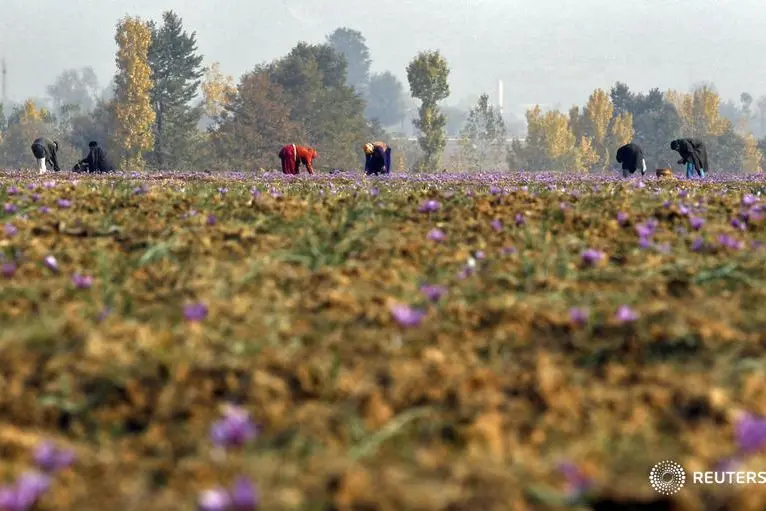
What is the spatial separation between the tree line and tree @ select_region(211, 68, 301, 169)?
0.28 ft

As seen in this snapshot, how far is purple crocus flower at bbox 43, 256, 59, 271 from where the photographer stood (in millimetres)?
4965

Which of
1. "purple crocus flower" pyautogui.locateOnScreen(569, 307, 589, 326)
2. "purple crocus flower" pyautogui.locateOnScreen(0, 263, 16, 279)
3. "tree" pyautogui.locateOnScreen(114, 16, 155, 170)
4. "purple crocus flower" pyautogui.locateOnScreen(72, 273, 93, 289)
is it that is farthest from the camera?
"tree" pyautogui.locateOnScreen(114, 16, 155, 170)

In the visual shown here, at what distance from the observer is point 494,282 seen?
16.1 ft

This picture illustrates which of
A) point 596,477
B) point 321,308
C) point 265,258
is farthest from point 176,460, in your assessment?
point 265,258

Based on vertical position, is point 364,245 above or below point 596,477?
above

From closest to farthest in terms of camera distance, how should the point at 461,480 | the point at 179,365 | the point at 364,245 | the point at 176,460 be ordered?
the point at 461,480, the point at 176,460, the point at 179,365, the point at 364,245

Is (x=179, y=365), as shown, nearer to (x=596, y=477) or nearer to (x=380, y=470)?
(x=380, y=470)

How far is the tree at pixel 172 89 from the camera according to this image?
72.9 meters

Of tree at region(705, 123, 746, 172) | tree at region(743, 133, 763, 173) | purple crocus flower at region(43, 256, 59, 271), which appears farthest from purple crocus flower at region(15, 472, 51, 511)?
tree at region(743, 133, 763, 173)

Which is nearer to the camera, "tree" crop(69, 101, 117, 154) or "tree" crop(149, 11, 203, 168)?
"tree" crop(149, 11, 203, 168)

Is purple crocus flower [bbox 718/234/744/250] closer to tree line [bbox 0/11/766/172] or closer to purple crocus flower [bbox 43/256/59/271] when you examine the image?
purple crocus flower [bbox 43/256/59/271]

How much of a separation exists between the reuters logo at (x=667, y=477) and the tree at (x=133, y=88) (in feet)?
222

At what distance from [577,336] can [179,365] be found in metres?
1.76

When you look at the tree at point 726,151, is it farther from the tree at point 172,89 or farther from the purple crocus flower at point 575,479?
the purple crocus flower at point 575,479
